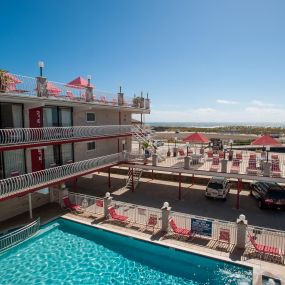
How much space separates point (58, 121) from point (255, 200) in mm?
17838

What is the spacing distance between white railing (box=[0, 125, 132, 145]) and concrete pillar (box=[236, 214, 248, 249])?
12983 mm

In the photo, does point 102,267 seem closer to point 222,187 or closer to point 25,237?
point 25,237

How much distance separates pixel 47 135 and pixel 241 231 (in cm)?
1381

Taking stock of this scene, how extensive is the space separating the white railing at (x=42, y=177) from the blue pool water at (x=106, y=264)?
3.30 meters

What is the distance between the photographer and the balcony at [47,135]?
14396 millimetres

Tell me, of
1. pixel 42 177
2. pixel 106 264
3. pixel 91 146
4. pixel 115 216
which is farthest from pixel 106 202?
pixel 91 146

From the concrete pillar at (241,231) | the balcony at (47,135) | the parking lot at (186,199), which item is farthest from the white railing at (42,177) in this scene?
the concrete pillar at (241,231)

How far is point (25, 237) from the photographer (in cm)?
1488

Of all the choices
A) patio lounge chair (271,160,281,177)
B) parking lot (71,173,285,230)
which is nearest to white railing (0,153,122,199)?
parking lot (71,173,285,230)

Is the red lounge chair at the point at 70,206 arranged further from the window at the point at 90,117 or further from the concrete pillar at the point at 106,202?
the window at the point at 90,117

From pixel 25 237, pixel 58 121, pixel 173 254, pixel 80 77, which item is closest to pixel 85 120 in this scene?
pixel 58 121

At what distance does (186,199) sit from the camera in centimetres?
2130

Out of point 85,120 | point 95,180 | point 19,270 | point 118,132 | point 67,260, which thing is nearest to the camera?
point 19,270

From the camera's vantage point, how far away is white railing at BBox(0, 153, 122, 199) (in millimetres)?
14233
